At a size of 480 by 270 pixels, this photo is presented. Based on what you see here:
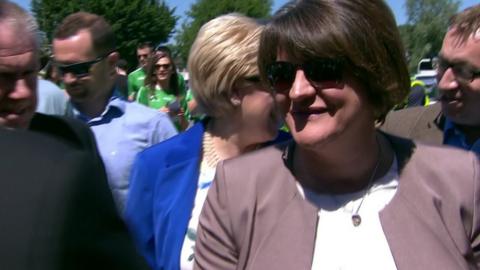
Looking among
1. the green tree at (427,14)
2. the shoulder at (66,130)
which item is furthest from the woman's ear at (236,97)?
the green tree at (427,14)

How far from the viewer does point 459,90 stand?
2.91 m

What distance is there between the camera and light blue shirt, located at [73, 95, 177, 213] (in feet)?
11.7

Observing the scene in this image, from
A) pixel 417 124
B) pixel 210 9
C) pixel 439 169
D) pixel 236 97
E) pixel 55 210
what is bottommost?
pixel 210 9

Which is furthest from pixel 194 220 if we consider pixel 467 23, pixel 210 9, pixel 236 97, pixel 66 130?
pixel 210 9

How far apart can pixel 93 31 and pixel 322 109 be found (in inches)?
91.1

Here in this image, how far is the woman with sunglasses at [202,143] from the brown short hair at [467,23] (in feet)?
2.80

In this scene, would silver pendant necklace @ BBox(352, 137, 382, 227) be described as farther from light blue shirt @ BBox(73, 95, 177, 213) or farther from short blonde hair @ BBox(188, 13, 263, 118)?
light blue shirt @ BBox(73, 95, 177, 213)

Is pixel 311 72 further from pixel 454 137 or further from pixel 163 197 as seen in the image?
pixel 454 137

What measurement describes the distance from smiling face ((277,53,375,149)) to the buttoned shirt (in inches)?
40.7

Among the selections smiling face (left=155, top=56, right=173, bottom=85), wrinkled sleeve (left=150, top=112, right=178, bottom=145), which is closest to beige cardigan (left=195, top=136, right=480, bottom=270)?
wrinkled sleeve (left=150, top=112, right=178, bottom=145)

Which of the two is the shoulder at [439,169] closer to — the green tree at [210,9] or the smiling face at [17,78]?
the smiling face at [17,78]

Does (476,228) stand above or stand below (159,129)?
above

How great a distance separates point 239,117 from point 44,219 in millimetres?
1815

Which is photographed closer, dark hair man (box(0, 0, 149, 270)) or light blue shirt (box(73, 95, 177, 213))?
dark hair man (box(0, 0, 149, 270))
